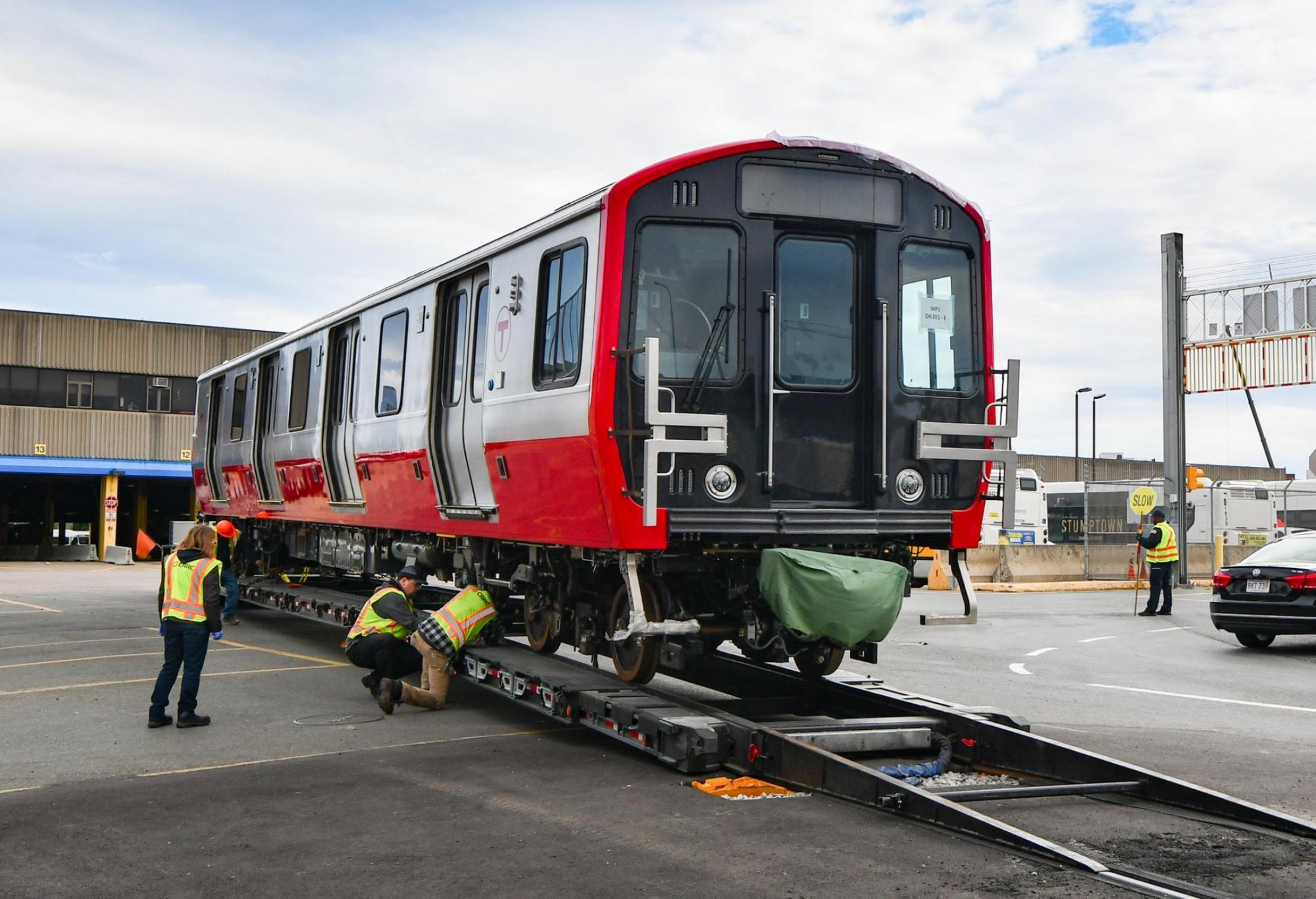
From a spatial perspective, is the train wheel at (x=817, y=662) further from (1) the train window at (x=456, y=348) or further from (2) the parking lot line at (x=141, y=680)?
(2) the parking lot line at (x=141, y=680)

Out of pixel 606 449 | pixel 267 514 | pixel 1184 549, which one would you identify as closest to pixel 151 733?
→ pixel 606 449

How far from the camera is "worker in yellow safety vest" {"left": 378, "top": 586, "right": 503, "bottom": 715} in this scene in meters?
10.3

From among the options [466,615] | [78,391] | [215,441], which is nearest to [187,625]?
[466,615]

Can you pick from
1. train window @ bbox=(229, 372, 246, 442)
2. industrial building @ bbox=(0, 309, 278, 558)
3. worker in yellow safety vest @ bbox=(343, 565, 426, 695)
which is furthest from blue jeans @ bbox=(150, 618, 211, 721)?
industrial building @ bbox=(0, 309, 278, 558)

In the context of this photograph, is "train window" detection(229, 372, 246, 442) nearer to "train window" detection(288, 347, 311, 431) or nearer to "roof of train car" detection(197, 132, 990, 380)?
"train window" detection(288, 347, 311, 431)

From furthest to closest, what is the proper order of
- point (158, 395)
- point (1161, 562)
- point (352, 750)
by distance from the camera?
1. point (158, 395)
2. point (1161, 562)
3. point (352, 750)

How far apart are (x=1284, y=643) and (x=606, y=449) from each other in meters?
12.3

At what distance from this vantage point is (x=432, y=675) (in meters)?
10.4

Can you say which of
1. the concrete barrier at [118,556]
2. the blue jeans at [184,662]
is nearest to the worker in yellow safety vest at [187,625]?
the blue jeans at [184,662]

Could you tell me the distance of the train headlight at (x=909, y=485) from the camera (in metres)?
8.94

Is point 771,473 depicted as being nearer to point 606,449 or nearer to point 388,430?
point 606,449

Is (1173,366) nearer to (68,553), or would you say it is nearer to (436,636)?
(436,636)

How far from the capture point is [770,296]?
8531 millimetres

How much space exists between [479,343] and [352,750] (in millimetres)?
3295
